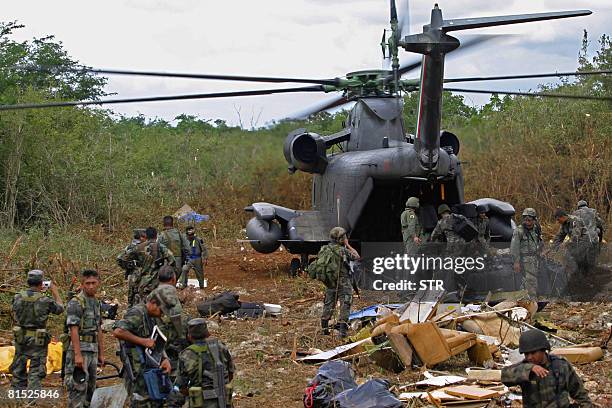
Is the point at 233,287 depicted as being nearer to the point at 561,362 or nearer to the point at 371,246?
the point at 371,246

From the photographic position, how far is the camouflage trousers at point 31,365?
866 cm

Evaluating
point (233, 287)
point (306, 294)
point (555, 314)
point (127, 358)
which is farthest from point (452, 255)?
point (127, 358)

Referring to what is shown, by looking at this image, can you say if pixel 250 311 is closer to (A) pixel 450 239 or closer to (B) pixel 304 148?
(A) pixel 450 239

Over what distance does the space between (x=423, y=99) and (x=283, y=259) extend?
991 centimetres

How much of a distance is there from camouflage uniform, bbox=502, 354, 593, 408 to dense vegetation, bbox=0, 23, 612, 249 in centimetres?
1293

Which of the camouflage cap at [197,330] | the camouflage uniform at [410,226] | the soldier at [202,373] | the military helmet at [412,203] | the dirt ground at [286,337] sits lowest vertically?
the dirt ground at [286,337]

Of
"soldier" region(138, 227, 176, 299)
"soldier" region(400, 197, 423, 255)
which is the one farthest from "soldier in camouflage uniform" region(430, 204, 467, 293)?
"soldier" region(138, 227, 176, 299)

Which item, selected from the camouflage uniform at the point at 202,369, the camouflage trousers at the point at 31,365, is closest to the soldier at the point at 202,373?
the camouflage uniform at the point at 202,369

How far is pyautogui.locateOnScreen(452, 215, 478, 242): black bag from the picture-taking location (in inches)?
533

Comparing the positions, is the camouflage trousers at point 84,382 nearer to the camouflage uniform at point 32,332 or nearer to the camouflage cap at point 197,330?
the camouflage uniform at point 32,332

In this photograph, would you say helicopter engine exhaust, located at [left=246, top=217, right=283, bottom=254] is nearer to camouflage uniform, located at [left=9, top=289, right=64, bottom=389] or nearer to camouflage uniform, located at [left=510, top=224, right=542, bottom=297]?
camouflage uniform, located at [left=510, top=224, right=542, bottom=297]

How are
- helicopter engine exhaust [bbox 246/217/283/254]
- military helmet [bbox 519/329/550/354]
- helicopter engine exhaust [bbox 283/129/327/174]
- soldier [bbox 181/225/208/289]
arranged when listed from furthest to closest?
helicopter engine exhaust [bbox 246/217/283/254]
helicopter engine exhaust [bbox 283/129/327/174]
soldier [bbox 181/225/208/289]
military helmet [bbox 519/329/550/354]

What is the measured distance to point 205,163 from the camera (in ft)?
99.7

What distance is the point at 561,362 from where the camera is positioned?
5.91 m
